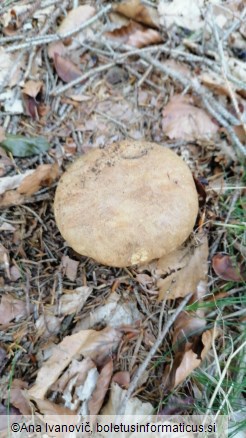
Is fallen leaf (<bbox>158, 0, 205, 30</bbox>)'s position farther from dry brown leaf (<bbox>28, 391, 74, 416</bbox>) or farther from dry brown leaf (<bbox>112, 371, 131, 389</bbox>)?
dry brown leaf (<bbox>28, 391, 74, 416</bbox>)

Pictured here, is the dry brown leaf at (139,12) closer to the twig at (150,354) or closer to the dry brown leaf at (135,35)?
the dry brown leaf at (135,35)

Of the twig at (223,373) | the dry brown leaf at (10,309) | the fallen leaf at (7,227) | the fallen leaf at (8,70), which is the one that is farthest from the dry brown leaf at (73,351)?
the fallen leaf at (8,70)

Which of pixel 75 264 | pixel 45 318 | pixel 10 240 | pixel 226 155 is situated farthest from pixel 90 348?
pixel 226 155

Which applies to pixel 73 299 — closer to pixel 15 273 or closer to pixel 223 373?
pixel 15 273

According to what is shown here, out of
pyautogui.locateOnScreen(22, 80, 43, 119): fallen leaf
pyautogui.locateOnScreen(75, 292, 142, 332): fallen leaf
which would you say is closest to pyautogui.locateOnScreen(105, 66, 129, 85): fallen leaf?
pyautogui.locateOnScreen(22, 80, 43, 119): fallen leaf

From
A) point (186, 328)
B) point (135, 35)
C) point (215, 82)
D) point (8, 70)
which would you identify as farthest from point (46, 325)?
point (135, 35)

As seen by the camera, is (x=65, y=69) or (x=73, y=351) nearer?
(x=73, y=351)

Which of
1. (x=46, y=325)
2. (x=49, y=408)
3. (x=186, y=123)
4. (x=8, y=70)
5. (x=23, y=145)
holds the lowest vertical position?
(x=49, y=408)
